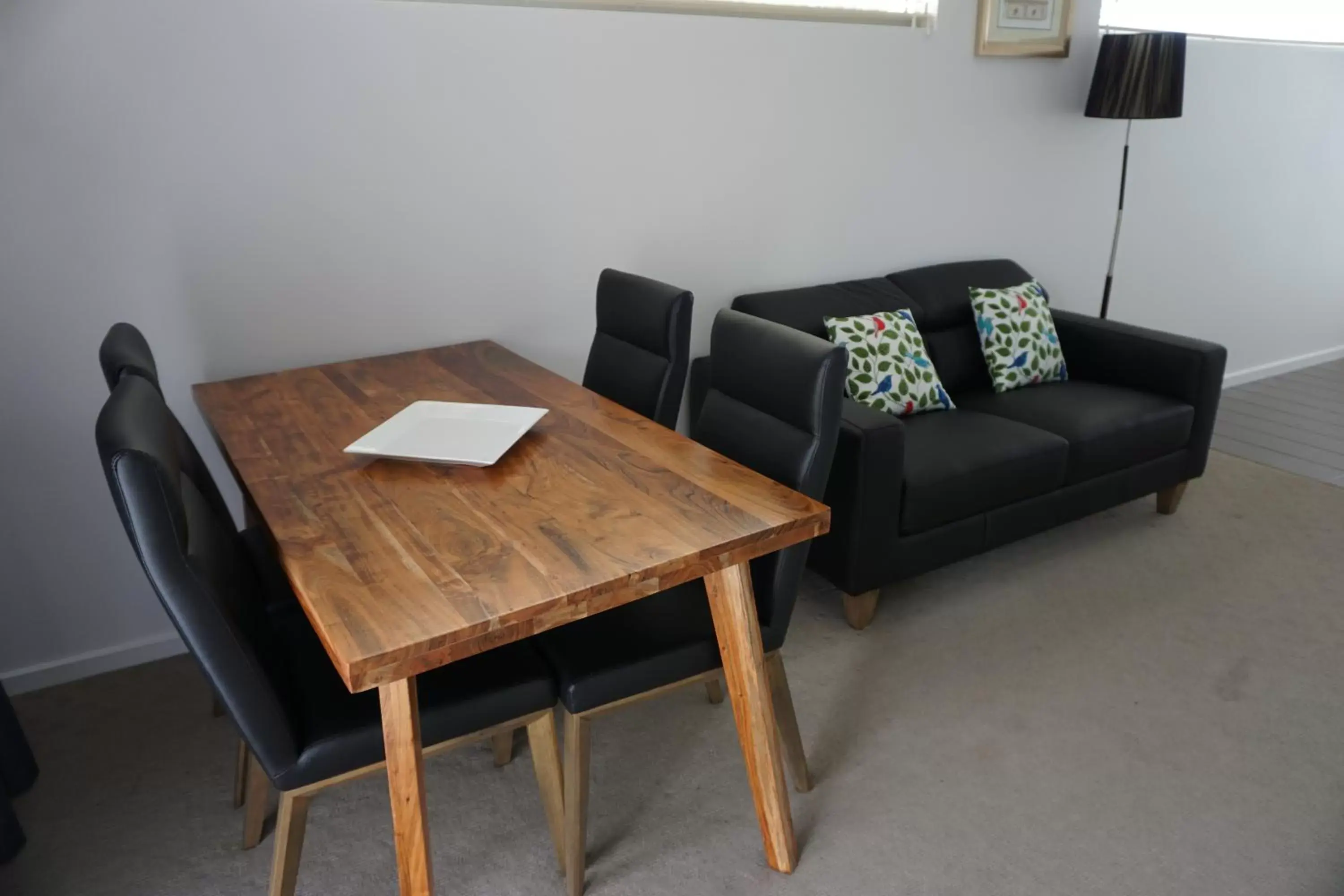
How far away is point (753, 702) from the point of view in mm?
1660

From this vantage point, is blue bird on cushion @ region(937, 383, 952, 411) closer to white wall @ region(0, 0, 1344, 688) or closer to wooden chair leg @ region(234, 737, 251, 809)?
white wall @ region(0, 0, 1344, 688)

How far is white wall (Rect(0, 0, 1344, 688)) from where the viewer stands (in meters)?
2.15

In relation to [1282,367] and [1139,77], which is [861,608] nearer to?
[1139,77]

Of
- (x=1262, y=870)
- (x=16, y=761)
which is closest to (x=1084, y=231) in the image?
(x=1262, y=870)

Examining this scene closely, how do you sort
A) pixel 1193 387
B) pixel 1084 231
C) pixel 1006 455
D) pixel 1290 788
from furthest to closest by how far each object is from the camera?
pixel 1084 231 → pixel 1193 387 → pixel 1006 455 → pixel 1290 788

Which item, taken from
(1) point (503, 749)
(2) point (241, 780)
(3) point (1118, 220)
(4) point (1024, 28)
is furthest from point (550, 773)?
(3) point (1118, 220)

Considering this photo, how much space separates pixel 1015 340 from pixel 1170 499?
767mm

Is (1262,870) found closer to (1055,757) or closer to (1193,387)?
(1055,757)

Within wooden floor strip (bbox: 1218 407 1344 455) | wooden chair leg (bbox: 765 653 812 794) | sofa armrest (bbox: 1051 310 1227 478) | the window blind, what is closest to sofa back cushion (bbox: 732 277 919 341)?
sofa armrest (bbox: 1051 310 1227 478)

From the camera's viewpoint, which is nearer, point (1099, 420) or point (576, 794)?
point (576, 794)

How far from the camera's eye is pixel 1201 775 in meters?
2.03

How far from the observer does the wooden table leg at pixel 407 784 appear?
1295mm

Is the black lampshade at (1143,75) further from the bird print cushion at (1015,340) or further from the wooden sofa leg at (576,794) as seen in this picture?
the wooden sofa leg at (576,794)

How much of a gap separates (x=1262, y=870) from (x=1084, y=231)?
2838mm
